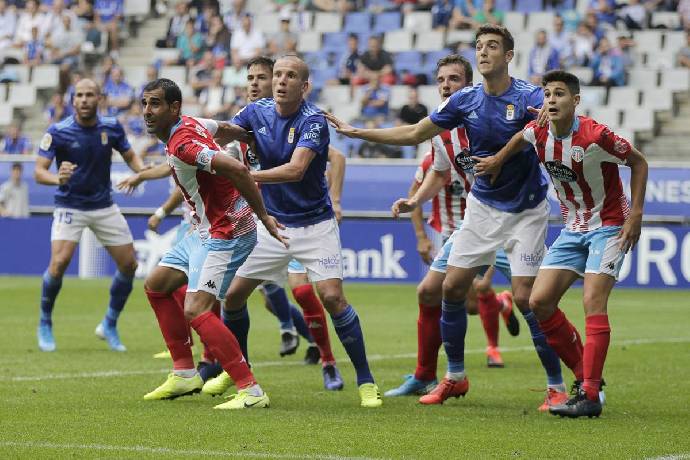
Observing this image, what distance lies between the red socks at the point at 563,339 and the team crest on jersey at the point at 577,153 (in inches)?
39.2

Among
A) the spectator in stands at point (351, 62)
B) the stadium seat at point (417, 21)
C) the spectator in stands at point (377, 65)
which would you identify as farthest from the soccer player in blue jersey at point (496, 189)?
the stadium seat at point (417, 21)

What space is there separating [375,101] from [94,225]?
12.9 metres

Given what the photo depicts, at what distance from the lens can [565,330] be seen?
29.1ft

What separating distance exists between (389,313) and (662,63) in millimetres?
10473

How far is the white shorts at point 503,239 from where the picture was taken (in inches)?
356

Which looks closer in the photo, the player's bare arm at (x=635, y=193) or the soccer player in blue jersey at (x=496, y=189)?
the player's bare arm at (x=635, y=193)

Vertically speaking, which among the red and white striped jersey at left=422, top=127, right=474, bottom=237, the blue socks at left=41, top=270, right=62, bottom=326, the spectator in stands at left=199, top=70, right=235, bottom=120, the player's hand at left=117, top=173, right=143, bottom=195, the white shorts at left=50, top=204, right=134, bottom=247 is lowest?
the blue socks at left=41, top=270, right=62, bottom=326

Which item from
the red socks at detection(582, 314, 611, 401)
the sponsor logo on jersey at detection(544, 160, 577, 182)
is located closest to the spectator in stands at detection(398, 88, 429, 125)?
the sponsor logo on jersey at detection(544, 160, 577, 182)

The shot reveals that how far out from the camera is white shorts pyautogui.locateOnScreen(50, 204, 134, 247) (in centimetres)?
1284

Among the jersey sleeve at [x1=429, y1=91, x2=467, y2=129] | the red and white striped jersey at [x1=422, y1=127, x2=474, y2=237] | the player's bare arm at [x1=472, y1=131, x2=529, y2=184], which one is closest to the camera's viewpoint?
the player's bare arm at [x1=472, y1=131, x2=529, y2=184]

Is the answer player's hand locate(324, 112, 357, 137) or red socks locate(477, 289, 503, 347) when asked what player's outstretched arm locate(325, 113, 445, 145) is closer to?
player's hand locate(324, 112, 357, 137)

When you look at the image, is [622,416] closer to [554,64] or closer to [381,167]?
[381,167]

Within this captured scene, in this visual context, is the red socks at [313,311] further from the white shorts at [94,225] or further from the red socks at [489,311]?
the white shorts at [94,225]

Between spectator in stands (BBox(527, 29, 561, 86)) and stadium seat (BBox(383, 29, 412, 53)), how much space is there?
3.12m
